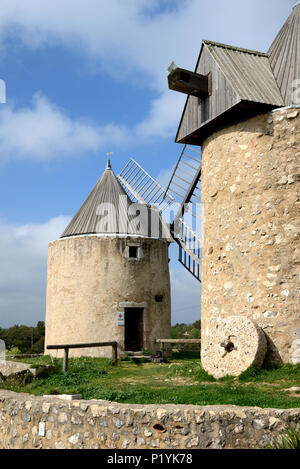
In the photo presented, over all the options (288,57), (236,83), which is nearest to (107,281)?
(236,83)

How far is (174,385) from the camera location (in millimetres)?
8023

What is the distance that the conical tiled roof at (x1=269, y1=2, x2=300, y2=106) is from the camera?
925 cm

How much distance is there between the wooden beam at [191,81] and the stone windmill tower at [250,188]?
22mm

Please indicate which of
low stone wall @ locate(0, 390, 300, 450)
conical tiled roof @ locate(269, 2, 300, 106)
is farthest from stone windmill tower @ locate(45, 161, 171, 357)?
low stone wall @ locate(0, 390, 300, 450)

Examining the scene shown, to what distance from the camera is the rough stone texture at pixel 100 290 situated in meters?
15.0

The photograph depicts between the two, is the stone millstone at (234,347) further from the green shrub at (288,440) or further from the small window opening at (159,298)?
the small window opening at (159,298)

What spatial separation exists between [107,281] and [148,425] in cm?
1042

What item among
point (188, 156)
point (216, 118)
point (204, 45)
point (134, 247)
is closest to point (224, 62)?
point (204, 45)

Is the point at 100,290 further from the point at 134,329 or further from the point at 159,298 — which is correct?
the point at 134,329

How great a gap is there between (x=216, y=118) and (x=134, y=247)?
286 inches

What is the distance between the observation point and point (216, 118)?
31.8 feet

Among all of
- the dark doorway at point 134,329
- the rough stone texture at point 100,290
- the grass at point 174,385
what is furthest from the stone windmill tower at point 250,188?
the dark doorway at point 134,329

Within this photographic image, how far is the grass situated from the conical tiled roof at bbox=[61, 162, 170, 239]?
5.70 m
